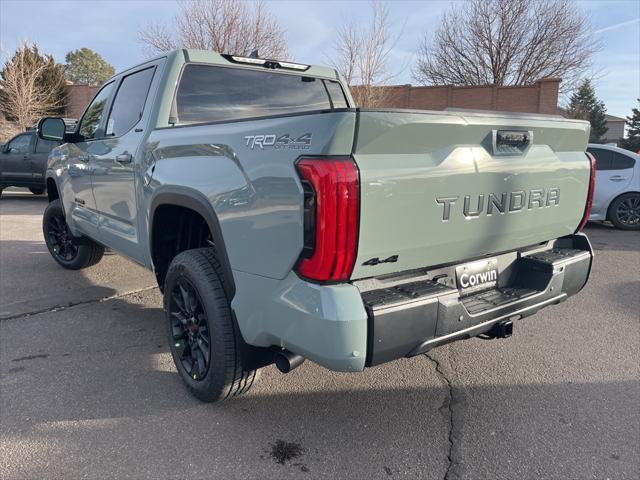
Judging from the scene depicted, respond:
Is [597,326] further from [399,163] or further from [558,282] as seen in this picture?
[399,163]

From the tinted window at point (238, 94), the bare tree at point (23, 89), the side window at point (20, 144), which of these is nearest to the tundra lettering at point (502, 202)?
the tinted window at point (238, 94)

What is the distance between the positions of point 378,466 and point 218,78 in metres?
2.87

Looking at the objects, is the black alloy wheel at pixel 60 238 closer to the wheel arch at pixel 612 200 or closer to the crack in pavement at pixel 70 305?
the crack in pavement at pixel 70 305

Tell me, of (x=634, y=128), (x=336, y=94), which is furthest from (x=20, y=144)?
(x=634, y=128)

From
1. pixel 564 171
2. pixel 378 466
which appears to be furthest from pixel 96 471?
pixel 564 171

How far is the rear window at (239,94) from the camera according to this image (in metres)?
3.64

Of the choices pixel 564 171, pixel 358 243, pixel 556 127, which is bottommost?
pixel 358 243

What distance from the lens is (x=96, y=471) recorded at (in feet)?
7.94

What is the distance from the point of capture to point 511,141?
2.62m

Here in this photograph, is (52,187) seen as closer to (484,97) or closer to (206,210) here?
(206,210)

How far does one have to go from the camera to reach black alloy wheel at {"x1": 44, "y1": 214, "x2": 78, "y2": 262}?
19.5 feet

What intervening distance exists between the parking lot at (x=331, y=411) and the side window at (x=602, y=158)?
5.67 m

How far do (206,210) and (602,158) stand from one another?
8891mm

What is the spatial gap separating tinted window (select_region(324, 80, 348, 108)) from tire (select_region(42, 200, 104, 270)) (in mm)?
3075
